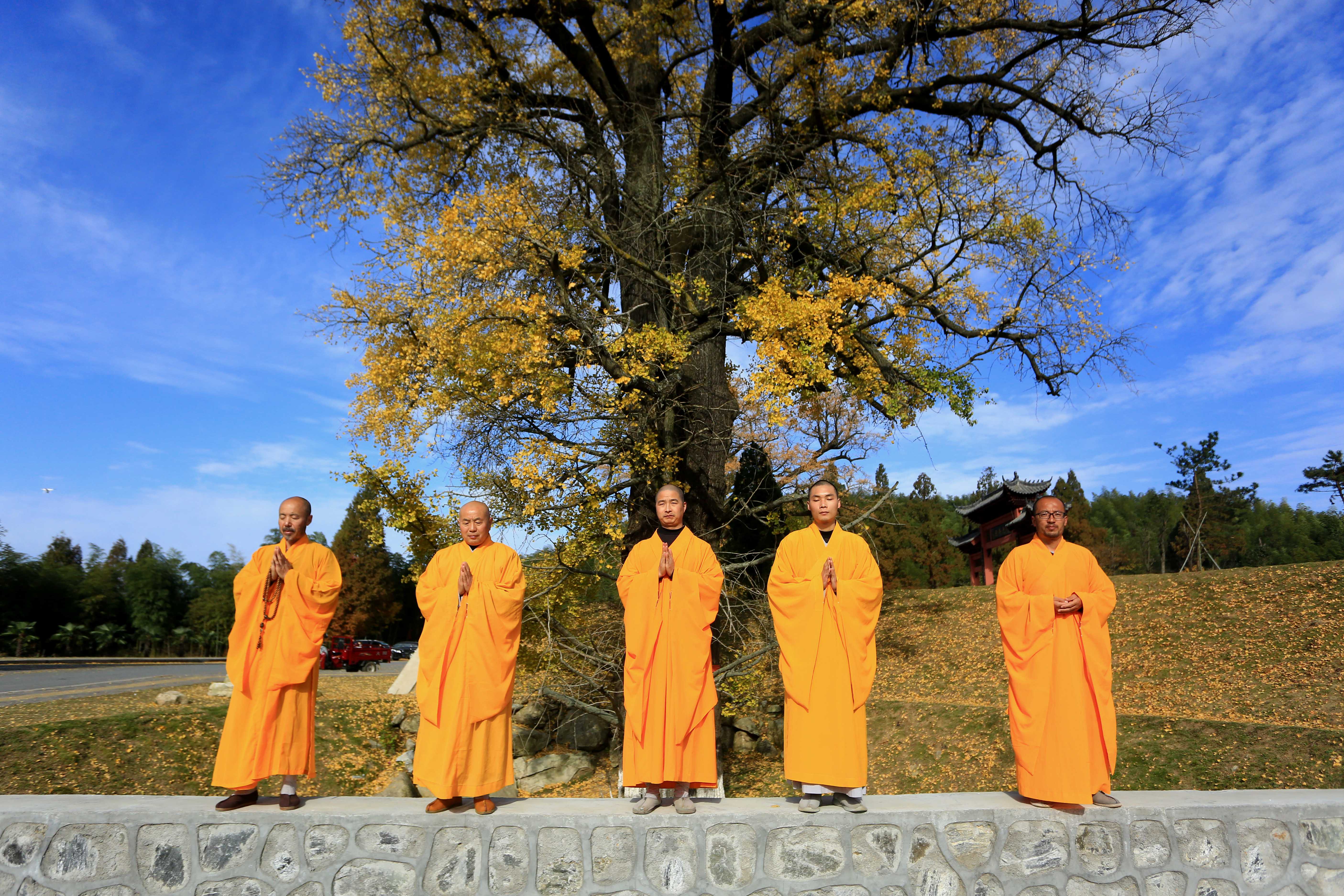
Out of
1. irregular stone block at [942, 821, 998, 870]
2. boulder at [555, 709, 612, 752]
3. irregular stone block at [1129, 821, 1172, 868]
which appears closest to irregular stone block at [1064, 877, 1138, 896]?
irregular stone block at [1129, 821, 1172, 868]

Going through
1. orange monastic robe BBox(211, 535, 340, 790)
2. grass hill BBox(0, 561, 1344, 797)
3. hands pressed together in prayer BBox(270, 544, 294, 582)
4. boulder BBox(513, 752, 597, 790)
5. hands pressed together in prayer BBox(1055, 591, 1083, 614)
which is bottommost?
boulder BBox(513, 752, 597, 790)

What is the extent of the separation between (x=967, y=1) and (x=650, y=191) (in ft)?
17.5

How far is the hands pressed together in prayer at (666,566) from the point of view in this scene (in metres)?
4.52

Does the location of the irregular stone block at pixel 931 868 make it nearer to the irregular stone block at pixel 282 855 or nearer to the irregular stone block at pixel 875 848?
the irregular stone block at pixel 875 848

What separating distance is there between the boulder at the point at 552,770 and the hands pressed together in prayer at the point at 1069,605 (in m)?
8.89

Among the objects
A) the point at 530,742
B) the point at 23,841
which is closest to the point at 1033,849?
the point at 23,841

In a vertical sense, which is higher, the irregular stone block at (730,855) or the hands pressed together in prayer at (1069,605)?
the hands pressed together in prayer at (1069,605)

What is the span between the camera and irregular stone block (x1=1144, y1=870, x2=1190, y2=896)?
4.23 m

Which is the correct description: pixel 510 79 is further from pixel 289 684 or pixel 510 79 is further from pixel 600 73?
pixel 289 684

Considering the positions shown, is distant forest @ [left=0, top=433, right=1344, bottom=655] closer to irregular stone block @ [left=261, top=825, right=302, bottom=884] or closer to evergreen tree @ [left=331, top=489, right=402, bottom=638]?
evergreen tree @ [left=331, top=489, right=402, bottom=638]

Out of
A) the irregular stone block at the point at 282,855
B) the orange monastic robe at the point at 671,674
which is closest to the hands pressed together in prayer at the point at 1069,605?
the orange monastic robe at the point at 671,674

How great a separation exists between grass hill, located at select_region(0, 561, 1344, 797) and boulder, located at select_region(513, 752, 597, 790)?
8.3 inches

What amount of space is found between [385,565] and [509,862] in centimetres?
3758

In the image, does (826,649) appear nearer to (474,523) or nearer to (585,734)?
(474,523)
